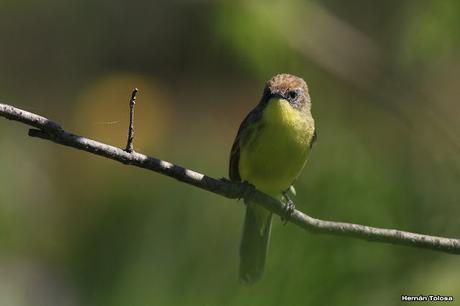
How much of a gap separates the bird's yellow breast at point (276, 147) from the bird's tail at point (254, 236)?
37 cm

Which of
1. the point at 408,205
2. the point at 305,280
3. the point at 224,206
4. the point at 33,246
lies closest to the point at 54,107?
the point at 33,246

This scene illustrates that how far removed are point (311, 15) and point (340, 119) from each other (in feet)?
2.15

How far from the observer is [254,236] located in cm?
498

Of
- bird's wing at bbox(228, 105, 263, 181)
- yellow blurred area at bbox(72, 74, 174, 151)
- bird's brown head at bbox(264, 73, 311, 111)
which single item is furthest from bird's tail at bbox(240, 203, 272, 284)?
yellow blurred area at bbox(72, 74, 174, 151)

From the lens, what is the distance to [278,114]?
4.59 metres

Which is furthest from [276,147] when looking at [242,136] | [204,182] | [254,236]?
[204,182]

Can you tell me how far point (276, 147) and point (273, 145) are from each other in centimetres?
2

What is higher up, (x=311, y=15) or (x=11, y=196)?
(x=311, y=15)

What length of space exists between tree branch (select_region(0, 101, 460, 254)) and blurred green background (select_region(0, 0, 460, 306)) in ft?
0.20

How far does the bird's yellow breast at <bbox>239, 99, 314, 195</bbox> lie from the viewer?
14.8 ft

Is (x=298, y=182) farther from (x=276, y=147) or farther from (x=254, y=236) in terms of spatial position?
(x=254, y=236)

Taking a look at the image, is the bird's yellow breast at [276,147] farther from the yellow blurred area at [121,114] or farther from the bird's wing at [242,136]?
the yellow blurred area at [121,114]

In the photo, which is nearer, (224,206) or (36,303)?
(36,303)

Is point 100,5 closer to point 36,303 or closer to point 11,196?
point 11,196
